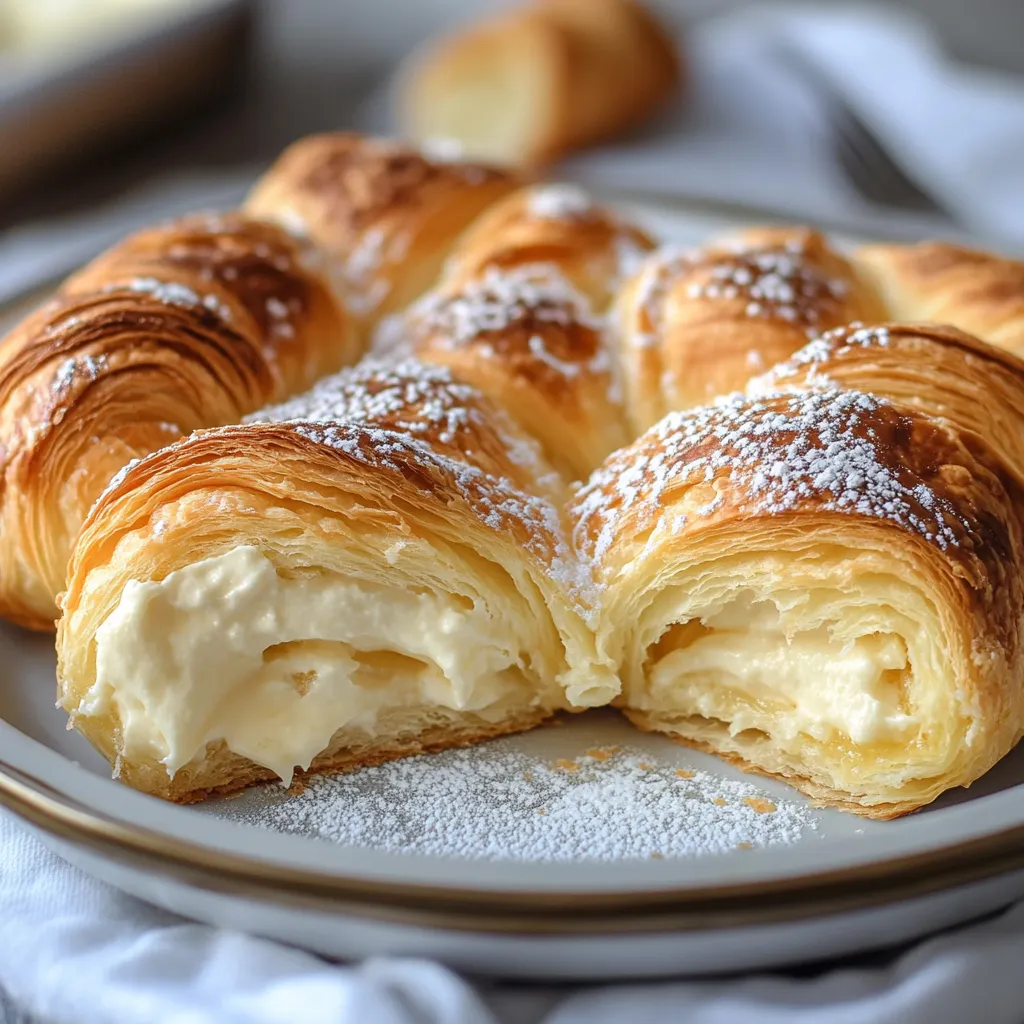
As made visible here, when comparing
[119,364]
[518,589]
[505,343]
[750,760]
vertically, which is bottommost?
[750,760]

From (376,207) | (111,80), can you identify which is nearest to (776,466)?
(376,207)

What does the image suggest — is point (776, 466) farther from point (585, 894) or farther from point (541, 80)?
point (541, 80)

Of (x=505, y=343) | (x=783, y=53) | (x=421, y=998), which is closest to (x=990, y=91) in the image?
(x=783, y=53)

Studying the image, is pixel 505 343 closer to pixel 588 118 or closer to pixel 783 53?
pixel 588 118

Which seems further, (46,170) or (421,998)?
(46,170)

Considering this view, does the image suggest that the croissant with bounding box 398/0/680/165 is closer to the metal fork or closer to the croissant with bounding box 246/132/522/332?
the metal fork

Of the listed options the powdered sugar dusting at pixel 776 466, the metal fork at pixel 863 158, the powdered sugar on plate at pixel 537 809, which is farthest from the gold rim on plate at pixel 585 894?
the metal fork at pixel 863 158

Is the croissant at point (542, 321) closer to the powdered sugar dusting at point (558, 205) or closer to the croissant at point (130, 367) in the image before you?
the powdered sugar dusting at point (558, 205)
